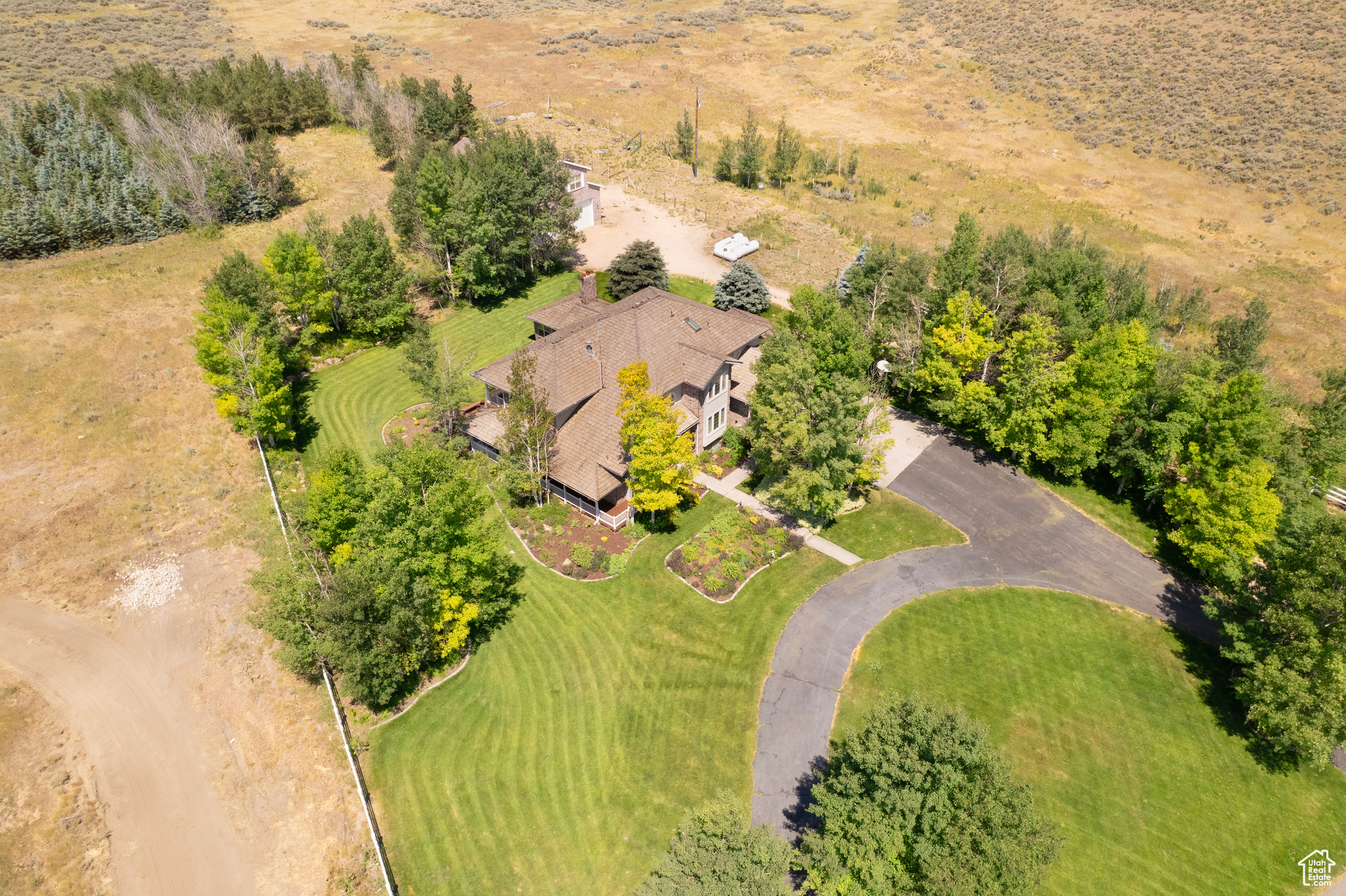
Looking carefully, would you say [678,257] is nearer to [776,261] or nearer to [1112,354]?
[776,261]

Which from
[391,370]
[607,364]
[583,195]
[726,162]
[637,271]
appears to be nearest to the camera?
[607,364]

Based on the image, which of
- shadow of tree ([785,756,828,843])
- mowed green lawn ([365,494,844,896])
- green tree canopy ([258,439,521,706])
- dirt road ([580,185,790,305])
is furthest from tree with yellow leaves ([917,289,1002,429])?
green tree canopy ([258,439,521,706])

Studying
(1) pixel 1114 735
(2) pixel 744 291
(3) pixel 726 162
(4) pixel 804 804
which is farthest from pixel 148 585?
(3) pixel 726 162

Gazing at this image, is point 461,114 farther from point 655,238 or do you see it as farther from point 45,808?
point 45,808

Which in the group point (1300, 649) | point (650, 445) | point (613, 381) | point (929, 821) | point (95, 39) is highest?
point (95, 39)

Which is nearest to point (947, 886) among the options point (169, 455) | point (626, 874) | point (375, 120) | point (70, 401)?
point (626, 874)

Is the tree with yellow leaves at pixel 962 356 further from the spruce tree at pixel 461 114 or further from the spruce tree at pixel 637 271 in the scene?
the spruce tree at pixel 461 114

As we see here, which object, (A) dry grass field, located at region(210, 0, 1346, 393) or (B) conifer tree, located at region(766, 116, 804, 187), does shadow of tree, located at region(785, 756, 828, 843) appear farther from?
(B) conifer tree, located at region(766, 116, 804, 187)
